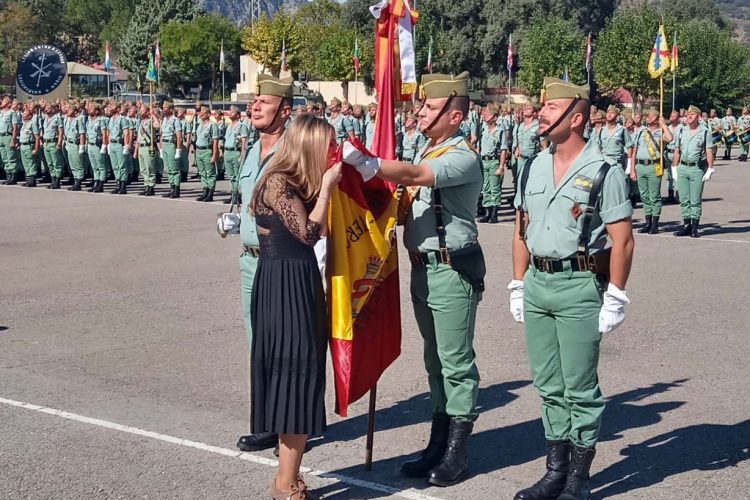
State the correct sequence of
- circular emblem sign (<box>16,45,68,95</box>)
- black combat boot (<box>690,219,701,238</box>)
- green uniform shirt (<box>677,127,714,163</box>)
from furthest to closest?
circular emblem sign (<box>16,45,68,95</box>) < black combat boot (<box>690,219,701,238</box>) < green uniform shirt (<box>677,127,714,163</box>)

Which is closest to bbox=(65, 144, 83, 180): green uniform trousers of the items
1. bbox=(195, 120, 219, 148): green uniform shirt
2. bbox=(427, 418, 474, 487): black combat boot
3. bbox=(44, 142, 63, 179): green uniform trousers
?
bbox=(44, 142, 63, 179): green uniform trousers

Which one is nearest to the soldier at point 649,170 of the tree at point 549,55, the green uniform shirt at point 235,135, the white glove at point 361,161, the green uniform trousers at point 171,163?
the green uniform shirt at point 235,135

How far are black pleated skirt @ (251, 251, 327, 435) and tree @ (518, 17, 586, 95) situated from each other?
56516mm

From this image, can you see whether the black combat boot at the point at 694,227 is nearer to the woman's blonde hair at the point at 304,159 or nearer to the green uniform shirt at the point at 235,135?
the green uniform shirt at the point at 235,135

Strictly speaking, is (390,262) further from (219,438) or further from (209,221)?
(209,221)

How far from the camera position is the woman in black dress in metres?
4.79

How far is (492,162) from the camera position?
1841 centimetres

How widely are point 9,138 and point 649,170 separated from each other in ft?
47.1

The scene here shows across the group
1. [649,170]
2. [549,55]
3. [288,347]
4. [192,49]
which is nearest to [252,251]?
[288,347]

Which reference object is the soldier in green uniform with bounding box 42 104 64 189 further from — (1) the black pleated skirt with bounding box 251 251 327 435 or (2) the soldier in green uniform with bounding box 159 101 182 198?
(1) the black pleated skirt with bounding box 251 251 327 435

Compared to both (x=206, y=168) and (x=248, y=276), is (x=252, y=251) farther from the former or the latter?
(x=206, y=168)

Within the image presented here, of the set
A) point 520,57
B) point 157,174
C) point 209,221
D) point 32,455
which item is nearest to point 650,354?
point 32,455

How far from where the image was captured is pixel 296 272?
16.1 ft

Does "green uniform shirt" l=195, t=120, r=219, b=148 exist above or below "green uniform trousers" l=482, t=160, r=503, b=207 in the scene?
above
